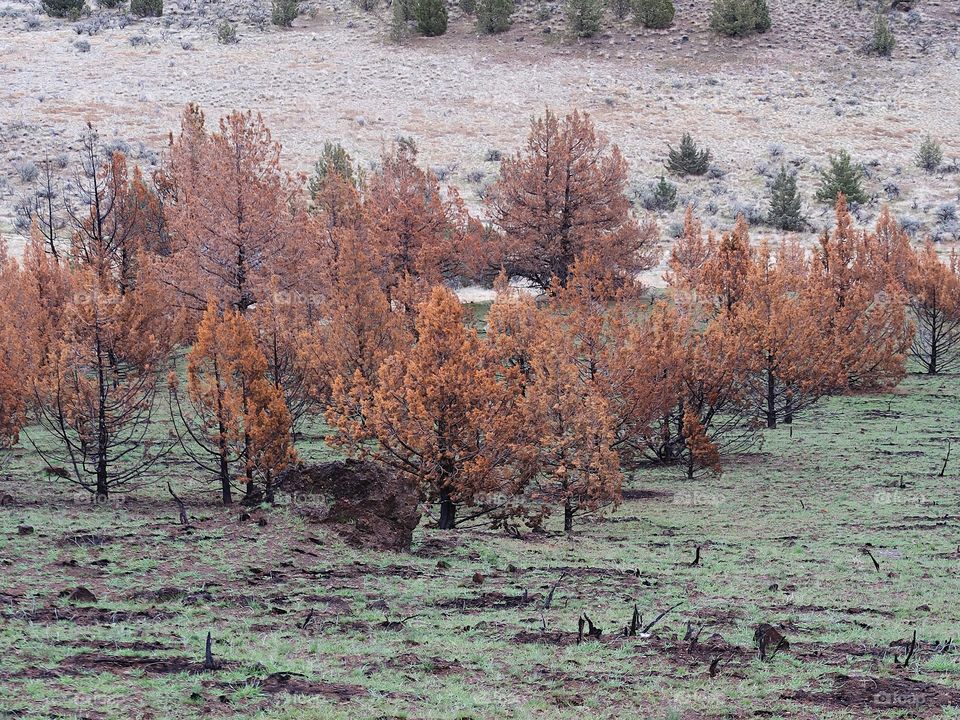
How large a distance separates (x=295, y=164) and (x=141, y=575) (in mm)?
51947

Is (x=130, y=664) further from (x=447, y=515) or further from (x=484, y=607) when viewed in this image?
(x=447, y=515)

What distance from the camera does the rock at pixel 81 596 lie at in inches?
479

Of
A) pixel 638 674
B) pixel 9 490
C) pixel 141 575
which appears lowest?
pixel 9 490

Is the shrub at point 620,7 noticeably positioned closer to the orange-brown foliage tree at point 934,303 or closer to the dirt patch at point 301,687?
the orange-brown foliage tree at point 934,303

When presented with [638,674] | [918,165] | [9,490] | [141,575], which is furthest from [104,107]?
[638,674]

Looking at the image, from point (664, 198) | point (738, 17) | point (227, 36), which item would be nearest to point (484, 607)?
point (664, 198)

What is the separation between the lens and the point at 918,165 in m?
68.9

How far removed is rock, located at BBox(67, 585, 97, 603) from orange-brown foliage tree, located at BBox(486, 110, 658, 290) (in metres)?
26.8

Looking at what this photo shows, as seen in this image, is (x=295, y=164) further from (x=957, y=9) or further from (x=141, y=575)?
(x=957, y=9)

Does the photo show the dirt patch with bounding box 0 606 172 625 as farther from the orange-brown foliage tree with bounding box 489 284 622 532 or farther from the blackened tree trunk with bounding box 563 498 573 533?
the blackened tree trunk with bounding box 563 498 573 533

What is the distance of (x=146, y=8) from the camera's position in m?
95.8

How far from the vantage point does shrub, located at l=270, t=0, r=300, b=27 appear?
92.9m

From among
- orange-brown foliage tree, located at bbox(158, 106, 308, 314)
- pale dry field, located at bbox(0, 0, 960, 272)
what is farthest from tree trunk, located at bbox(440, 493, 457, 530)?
pale dry field, located at bbox(0, 0, 960, 272)

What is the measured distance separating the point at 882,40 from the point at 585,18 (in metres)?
24.8
